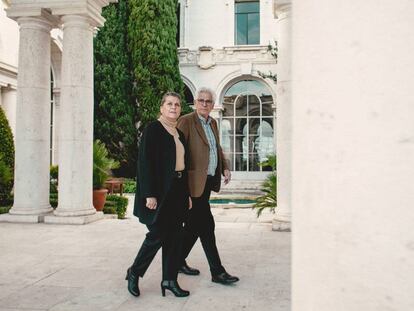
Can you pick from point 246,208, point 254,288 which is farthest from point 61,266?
point 246,208

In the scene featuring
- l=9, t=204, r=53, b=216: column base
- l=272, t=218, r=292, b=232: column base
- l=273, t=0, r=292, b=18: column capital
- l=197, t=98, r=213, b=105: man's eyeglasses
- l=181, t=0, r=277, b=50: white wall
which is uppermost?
l=181, t=0, r=277, b=50: white wall

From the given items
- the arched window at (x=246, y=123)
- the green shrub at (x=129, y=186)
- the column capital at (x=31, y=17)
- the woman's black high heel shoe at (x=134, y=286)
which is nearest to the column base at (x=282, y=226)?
the woman's black high heel shoe at (x=134, y=286)

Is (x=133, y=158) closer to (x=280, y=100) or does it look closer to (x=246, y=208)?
(x=246, y=208)

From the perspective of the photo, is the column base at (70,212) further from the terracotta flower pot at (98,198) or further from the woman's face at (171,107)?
the woman's face at (171,107)

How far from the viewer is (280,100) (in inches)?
286

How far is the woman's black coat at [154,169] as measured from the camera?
351cm

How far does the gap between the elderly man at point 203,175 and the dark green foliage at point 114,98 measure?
15.3 metres

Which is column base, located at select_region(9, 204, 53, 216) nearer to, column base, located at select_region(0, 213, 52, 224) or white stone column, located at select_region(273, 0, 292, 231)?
column base, located at select_region(0, 213, 52, 224)

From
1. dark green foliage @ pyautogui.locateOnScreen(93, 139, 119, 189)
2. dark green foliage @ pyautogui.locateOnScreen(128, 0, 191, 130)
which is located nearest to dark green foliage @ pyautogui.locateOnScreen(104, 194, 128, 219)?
dark green foliage @ pyautogui.locateOnScreen(93, 139, 119, 189)

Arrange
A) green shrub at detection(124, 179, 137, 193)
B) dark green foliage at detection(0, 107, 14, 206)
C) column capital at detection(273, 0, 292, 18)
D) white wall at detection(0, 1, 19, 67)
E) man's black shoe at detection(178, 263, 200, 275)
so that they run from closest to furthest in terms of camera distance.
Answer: man's black shoe at detection(178, 263, 200, 275) < column capital at detection(273, 0, 292, 18) < dark green foliage at detection(0, 107, 14, 206) < white wall at detection(0, 1, 19, 67) < green shrub at detection(124, 179, 137, 193)

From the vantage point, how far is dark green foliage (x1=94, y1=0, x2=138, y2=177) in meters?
19.1

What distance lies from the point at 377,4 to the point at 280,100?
21.2 feet

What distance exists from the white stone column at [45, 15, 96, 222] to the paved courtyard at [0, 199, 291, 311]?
76 centimetres

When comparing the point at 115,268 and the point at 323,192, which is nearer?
the point at 323,192
